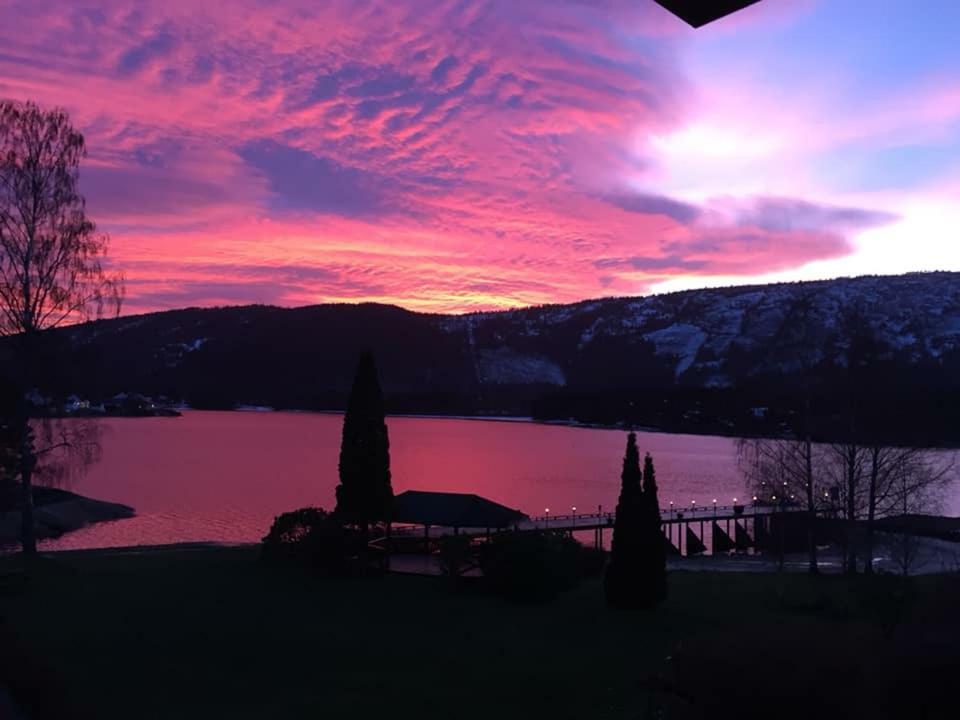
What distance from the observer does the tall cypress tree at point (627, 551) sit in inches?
787

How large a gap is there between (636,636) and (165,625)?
9.96 m

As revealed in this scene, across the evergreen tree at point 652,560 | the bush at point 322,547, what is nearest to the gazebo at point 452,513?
the bush at point 322,547

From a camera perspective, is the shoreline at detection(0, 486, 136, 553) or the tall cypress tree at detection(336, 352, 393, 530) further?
the shoreline at detection(0, 486, 136, 553)

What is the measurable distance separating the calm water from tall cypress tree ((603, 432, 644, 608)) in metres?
17.8

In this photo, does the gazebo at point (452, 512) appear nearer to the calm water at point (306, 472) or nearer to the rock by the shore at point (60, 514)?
the calm water at point (306, 472)

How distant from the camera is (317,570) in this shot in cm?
2192

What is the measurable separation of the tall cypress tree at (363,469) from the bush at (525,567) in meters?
4.12

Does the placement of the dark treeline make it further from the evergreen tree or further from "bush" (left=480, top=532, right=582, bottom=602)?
"bush" (left=480, top=532, right=582, bottom=602)

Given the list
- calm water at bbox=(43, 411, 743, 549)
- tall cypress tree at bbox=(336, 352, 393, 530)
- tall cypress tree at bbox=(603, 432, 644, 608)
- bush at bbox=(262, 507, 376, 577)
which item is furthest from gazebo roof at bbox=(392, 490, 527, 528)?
calm water at bbox=(43, 411, 743, 549)

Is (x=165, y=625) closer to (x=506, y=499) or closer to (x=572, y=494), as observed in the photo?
(x=506, y=499)

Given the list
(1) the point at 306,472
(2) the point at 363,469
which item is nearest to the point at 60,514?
(1) the point at 306,472

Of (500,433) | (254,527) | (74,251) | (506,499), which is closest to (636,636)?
(74,251)

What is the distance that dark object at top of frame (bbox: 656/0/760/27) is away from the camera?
2076mm

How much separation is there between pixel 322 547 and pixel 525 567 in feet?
18.4
